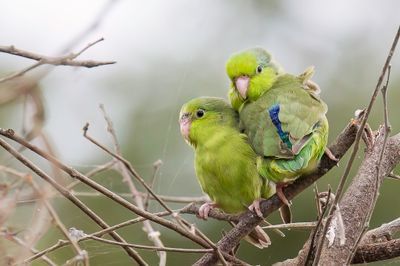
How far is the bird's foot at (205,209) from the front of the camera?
320 centimetres

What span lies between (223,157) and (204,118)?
1.01 feet

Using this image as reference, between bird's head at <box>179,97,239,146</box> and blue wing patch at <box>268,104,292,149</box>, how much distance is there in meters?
0.34

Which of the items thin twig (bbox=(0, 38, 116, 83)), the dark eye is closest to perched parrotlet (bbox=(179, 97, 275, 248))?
the dark eye

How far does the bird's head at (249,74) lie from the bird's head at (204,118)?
6 cm

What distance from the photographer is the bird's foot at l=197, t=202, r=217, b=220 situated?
10.5ft

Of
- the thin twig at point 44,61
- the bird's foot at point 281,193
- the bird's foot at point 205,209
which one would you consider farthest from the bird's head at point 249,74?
the thin twig at point 44,61

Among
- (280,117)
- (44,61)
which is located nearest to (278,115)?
(280,117)

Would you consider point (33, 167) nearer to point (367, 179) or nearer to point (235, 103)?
point (367, 179)

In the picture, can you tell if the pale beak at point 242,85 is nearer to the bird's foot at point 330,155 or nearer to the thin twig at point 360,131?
the bird's foot at point 330,155

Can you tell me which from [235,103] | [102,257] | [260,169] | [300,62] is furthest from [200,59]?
[260,169]

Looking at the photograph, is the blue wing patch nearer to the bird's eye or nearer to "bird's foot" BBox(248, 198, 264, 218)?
"bird's foot" BBox(248, 198, 264, 218)

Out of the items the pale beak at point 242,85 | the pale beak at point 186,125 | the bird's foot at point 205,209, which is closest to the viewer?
the bird's foot at point 205,209

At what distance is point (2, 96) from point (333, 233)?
1.38 metres

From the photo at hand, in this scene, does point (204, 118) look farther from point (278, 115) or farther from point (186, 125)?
point (278, 115)
